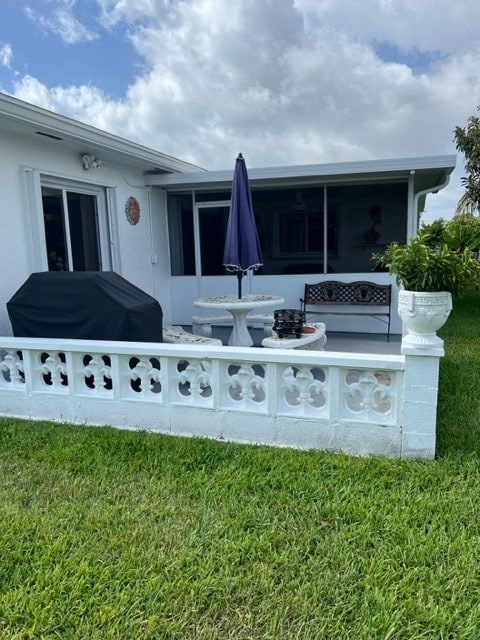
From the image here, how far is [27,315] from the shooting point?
4016mm

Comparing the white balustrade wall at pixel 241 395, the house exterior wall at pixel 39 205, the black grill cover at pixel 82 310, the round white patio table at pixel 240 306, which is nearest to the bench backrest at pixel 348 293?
the round white patio table at pixel 240 306

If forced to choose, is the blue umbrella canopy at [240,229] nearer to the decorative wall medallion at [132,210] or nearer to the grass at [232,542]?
the decorative wall medallion at [132,210]

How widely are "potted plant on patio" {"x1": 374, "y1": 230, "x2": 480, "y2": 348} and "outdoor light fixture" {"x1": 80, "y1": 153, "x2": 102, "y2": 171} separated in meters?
4.45

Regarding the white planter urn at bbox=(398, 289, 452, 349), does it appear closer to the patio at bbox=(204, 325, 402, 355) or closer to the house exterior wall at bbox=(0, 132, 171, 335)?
the patio at bbox=(204, 325, 402, 355)

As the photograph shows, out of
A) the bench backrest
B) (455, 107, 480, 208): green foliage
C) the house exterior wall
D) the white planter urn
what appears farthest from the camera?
(455, 107, 480, 208): green foliage

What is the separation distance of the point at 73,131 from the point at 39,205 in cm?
89

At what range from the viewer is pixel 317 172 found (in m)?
6.41

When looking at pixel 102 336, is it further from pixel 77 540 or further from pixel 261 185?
pixel 261 185

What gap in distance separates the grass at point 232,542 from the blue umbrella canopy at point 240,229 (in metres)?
2.97

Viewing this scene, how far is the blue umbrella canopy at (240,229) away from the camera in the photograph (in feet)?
18.3

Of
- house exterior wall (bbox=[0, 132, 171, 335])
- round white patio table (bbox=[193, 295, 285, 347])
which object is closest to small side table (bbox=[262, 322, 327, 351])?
round white patio table (bbox=[193, 295, 285, 347])

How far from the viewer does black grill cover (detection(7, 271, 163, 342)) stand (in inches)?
149

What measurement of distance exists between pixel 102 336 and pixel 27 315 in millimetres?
798

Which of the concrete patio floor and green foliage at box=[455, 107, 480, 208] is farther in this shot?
green foliage at box=[455, 107, 480, 208]
